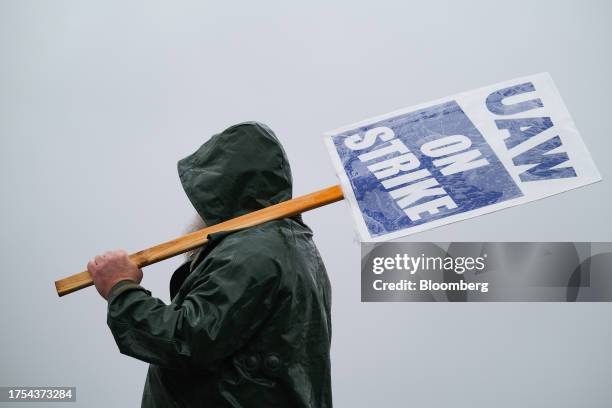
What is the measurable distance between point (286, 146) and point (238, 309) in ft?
5.91

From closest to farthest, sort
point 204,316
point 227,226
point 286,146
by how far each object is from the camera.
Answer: point 204,316
point 227,226
point 286,146

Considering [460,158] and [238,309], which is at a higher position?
[460,158]

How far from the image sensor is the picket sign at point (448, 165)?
1090mm

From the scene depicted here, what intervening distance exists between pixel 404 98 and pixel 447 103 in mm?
1593

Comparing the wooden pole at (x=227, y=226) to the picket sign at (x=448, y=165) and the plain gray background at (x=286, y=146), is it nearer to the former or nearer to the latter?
the picket sign at (x=448, y=165)

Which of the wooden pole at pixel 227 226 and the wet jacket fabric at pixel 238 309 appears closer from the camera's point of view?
the wet jacket fabric at pixel 238 309

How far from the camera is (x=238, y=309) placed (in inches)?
38.0

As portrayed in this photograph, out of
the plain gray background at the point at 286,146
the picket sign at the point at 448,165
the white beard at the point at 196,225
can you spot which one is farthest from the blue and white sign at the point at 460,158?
the plain gray background at the point at 286,146

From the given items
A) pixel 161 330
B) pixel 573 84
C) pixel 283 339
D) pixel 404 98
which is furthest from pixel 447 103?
pixel 573 84

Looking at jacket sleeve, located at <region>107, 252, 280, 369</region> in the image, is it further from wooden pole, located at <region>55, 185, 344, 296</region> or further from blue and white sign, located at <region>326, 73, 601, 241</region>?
blue and white sign, located at <region>326, 73, 601, 241</region>

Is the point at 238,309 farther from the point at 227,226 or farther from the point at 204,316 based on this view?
the point at 227,226

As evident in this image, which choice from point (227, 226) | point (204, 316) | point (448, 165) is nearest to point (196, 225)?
point (227, 226)

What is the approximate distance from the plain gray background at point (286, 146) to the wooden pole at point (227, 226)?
1.59 meters

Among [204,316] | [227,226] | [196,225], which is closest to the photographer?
[204,316]
